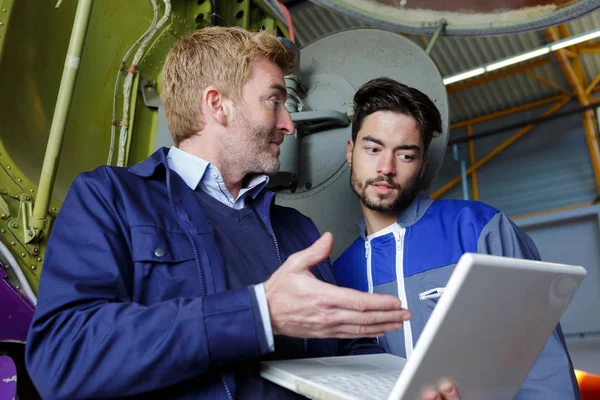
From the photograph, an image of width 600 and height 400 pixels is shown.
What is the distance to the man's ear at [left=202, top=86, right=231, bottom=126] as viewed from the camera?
130 centimetres

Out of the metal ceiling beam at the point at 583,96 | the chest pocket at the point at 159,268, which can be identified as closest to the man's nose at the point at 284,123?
the chest pocket at the point at 159,268

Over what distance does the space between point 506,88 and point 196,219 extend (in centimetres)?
679

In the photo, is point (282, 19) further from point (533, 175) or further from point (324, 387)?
point (533, 175)

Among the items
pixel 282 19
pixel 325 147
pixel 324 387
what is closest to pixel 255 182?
pixel 324 387

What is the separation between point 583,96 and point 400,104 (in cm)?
564

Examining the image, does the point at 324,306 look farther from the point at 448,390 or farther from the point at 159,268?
the point at 159,268

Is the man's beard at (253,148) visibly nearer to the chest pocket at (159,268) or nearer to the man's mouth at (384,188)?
the chest pocket at (159,268)

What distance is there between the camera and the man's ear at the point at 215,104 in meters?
1.30

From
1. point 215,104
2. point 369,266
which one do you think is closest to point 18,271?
point 215,104

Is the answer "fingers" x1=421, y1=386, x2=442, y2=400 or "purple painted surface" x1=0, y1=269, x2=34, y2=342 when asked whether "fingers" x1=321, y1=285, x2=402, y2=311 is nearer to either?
"fingers" x1=421, y1=386, x2=442, y2=400

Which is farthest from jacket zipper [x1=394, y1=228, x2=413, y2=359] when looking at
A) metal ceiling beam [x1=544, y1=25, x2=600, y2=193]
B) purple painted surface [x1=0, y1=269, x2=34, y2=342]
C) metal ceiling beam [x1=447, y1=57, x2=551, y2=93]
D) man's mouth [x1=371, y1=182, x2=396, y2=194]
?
metal ceiling beam [x1=447, y1=57, x2=551, y2=93]

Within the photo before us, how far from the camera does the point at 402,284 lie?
152 cm

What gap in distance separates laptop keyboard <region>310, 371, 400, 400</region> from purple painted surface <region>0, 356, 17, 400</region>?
0.75 m

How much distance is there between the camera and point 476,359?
75cm
